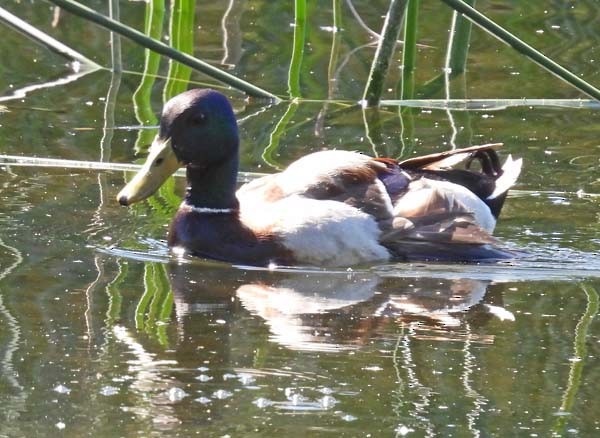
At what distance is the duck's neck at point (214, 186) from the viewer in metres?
7.66

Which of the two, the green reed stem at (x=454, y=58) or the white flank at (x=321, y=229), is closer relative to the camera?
the white flank at (x=321, y=229)

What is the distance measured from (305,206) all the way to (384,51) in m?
2.80

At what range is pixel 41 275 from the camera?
6773 millimetres

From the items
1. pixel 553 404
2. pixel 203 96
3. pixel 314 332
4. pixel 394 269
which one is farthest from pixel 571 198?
pixel 553 404

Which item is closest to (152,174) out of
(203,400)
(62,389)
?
(62,389)

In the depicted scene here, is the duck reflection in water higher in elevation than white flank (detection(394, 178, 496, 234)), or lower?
lower

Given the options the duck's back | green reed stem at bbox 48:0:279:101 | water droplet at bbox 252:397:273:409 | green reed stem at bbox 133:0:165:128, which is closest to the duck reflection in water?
the duck's back

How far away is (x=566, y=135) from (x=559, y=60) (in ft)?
8.30

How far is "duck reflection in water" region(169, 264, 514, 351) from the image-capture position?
6.01 m

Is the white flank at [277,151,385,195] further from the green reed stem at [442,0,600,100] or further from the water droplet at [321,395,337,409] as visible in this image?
the water droplet at [321,395,337,409]

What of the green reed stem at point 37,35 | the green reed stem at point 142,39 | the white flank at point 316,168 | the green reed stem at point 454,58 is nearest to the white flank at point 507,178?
the white flank at point 316,168

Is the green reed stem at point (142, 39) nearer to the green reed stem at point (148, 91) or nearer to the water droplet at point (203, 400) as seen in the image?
the green reed stem at point (148, 91)

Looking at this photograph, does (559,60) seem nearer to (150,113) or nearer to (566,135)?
(566,135)

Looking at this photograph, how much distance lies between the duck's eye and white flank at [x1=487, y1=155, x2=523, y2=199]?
1.60 meters
